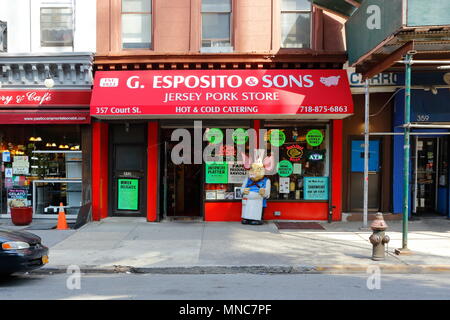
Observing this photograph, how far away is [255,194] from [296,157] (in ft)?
6.02

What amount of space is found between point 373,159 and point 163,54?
6869 mm

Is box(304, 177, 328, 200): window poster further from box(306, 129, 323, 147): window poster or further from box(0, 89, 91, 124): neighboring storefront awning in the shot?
box(0, 89, 91, 124): neighboring storefront awning

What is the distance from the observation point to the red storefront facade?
11305mm

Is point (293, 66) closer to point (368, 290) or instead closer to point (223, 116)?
point (223, 116)

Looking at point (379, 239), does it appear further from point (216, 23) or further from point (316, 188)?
point (216, 23)

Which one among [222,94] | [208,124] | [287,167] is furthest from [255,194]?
[222,94]

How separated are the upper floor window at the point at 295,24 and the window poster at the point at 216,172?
403cm

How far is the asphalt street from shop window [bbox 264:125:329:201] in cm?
497

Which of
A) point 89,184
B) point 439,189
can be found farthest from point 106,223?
point 439,189

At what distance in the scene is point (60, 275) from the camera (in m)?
7.73

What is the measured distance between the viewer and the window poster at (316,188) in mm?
12461

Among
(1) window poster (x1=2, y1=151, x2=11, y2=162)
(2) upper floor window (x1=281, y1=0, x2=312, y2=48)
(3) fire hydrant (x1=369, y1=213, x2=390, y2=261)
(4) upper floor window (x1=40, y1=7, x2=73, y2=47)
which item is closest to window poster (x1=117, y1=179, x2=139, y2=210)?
(1) window poster (x1=2, y1=151, x2=11, y2=162)

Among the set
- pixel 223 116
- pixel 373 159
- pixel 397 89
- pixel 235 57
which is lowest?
pixel 373 159

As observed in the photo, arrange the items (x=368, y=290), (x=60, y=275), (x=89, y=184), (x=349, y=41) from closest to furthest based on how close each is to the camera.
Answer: (x=368, y=290)
(x=60, y=275)
(x=349, y=41)
(x=89, y=184)
